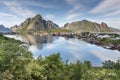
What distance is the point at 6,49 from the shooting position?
27.8 m

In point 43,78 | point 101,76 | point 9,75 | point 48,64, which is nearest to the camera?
point 9,75

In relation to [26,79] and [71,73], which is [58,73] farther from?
[26,79]

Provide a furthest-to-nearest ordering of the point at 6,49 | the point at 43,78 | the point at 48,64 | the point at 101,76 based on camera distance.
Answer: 1. the point at 48,64
2. the point at 43,78
3. the point at 6,49
4. the point at 101,76

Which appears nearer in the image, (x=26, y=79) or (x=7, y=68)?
(x=7, y=68)

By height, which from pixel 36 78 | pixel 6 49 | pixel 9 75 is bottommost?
pixel 36 78

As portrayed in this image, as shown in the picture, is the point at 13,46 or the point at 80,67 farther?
the point at 80,67

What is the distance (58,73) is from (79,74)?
3.08 metres

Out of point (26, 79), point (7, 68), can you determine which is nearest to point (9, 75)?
point (7, 68)

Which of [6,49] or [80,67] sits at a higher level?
[6,49]

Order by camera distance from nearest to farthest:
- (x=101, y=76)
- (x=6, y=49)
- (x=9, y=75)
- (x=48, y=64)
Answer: (x=9, y=75), (x=101, y=76), (x=6, y=49), (x=48, y=64)

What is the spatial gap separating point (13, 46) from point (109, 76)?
12.4 meters

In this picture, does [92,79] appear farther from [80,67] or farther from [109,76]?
[80,67]

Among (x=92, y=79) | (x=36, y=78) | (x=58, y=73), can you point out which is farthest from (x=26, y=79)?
(x=92, y=79)

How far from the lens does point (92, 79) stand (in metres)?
24.7
